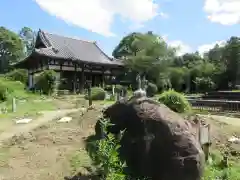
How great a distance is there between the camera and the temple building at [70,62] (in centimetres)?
3031

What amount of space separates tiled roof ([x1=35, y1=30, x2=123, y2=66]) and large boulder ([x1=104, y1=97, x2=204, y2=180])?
23.8 m

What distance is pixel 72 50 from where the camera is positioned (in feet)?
109

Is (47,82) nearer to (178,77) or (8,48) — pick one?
(178,77)

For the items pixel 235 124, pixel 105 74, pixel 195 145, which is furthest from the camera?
pixel 105 74

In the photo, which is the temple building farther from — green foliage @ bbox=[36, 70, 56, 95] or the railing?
the railing

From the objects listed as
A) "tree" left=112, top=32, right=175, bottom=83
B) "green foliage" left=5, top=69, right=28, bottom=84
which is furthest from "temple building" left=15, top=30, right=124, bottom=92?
"green foliage" left=5, top=69, right=28, bottom=84

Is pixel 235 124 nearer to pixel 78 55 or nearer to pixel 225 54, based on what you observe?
pixel 78 55

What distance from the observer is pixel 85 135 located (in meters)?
8.98

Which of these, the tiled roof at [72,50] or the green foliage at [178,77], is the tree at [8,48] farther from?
the green foliage at [178,77]

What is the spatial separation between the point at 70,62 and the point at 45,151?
25176 millimetres

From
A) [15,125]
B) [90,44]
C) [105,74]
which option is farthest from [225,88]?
[15,125]

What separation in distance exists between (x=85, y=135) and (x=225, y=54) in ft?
112

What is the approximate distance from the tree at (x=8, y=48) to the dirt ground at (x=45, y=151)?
147 ft

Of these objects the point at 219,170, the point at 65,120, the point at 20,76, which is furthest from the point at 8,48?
the point at 219,170
